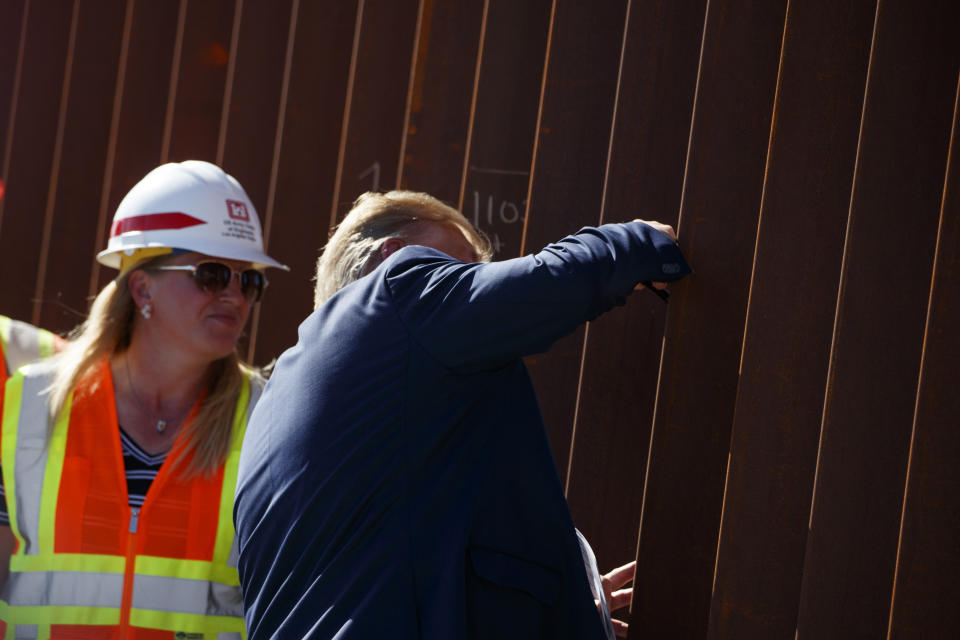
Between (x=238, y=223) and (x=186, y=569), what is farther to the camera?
(x=238, y=223)

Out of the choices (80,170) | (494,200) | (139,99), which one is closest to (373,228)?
(494,200)

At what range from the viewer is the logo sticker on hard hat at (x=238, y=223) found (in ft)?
9.55

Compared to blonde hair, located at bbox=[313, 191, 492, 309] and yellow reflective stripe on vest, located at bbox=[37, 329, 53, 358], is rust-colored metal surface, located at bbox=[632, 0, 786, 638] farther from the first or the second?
yellow reflective stripe on vest, located at bbox=[37, 329, 53, 358]

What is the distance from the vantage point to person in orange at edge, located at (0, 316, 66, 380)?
9.61 ft

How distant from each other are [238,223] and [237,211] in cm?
4

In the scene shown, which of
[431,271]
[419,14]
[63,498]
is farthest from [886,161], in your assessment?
[63,498]

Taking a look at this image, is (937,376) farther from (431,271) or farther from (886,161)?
(431,271)

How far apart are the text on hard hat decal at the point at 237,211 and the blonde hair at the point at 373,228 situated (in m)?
1.00

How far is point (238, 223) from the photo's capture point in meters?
2.93

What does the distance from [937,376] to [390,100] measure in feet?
6.25

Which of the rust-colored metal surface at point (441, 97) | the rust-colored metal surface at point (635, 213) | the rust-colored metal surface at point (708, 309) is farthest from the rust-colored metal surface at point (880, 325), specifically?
the rust-colored metal surface at point (441, 97)

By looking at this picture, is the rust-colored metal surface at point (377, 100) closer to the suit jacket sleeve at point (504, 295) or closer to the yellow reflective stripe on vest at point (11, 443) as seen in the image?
the yellow reflective stripe on vest at point (11, 443)

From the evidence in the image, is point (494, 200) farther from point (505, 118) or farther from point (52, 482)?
point (52, 482)

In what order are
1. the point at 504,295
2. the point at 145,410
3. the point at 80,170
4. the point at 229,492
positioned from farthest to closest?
the point at 80,170 < the point at 145,410 < the point at 229,492 < the point at 504,295
